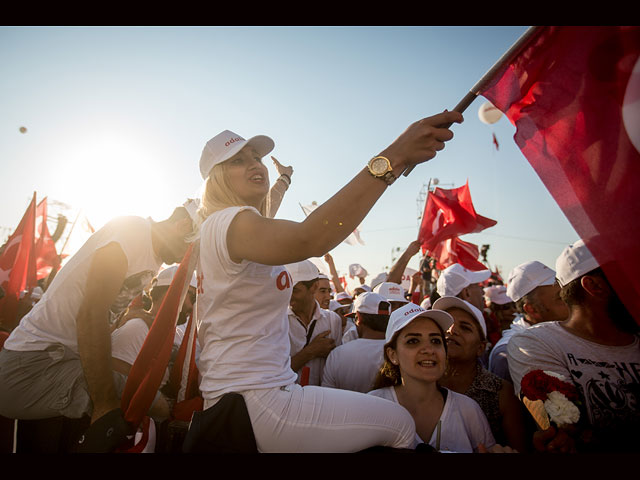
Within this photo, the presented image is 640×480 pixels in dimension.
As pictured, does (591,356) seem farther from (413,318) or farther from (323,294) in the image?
(323,294)

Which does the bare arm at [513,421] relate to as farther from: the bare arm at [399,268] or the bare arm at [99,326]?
the bare arm at [399,268]

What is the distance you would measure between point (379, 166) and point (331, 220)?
25 cm

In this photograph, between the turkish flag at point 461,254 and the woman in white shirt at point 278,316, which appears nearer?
the woman in white shirt at point 278,316

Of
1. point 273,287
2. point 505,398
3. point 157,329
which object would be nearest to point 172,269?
point 157,329

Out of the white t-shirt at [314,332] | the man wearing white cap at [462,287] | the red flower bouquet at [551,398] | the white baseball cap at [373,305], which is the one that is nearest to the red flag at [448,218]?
the man wearing white cap at [462,287]

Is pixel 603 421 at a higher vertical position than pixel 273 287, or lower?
lower

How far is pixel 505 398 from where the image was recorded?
2500 millimetres

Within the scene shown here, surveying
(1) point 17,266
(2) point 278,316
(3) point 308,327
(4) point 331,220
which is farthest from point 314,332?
(1) point 17,266

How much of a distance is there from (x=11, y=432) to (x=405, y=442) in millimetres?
3046

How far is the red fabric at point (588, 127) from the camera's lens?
1191mm

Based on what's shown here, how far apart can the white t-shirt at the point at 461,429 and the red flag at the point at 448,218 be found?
378 centimetres

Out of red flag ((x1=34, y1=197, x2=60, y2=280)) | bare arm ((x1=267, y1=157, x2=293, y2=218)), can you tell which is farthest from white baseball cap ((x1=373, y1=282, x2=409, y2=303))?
red flag ((x1=34, y1=197, x2=60, y2=280))

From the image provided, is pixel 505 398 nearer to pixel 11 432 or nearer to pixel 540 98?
pixel 540 98

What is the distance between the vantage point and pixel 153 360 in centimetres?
177
